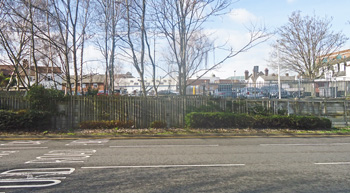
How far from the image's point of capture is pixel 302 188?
16.4ft

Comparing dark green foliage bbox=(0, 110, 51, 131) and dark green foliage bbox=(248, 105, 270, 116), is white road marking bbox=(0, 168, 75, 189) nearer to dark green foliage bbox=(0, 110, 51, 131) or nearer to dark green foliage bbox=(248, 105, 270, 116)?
dark green foliage bbox=(0, 110, 51, 131)

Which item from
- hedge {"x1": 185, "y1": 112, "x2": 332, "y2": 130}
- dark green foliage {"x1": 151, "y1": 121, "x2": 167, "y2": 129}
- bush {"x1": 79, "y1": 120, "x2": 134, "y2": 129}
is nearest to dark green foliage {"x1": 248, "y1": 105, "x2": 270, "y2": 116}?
hedge {"x1": 185, "y1": 112, "x2": 332, "y2": 130}

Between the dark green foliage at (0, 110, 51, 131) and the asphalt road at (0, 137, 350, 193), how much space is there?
442cm

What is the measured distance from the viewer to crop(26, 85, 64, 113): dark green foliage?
1501cm

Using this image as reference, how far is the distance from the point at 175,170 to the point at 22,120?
427 inches

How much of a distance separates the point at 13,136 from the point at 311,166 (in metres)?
13.0

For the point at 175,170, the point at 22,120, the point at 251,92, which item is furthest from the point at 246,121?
the point at 22,120

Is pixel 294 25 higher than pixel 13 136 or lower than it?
higher

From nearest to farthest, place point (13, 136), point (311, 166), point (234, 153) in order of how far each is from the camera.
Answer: point (311, 166) → point (234, 153) → point (13, 136)

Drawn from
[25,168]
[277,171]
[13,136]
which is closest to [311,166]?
[277,171]

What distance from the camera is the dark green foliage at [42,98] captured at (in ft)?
49.2

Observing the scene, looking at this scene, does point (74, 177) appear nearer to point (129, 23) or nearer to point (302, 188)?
point (302, 188)

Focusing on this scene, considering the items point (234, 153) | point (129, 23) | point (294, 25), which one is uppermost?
point (294, 25)

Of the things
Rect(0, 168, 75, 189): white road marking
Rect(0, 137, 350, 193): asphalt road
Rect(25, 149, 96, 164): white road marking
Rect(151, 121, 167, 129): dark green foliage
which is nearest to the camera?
Rect(0, 137, 350, 193): asphalt road
